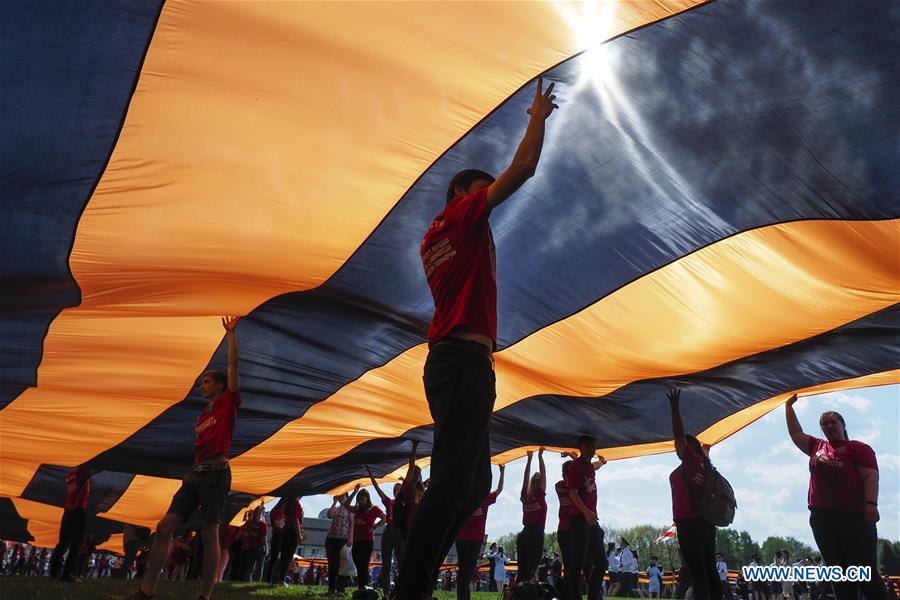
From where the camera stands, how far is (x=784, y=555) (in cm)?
1783

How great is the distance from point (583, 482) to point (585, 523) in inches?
15.5

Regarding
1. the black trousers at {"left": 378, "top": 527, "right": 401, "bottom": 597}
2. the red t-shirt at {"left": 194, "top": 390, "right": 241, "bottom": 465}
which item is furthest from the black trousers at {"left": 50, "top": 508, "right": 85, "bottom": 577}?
the red t-shirt at {"left": 194, "top": 390, "right": 241, "bottom": 465}

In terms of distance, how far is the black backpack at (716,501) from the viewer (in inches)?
219

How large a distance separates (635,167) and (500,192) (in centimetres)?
203

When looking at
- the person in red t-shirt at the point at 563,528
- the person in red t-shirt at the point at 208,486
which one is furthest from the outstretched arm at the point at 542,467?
the person in red t-shirt at the point at 208,486

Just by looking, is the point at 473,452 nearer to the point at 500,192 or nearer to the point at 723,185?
the point at 500,192

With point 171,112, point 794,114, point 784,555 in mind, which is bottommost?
point 784,555

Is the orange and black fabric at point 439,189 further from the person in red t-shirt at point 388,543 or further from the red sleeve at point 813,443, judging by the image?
the person in red t-shirt at point 388,543

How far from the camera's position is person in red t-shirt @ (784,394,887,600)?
4.62 m

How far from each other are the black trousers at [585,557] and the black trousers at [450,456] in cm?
450

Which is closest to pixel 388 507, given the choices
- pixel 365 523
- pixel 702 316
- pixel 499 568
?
pixel 365 523

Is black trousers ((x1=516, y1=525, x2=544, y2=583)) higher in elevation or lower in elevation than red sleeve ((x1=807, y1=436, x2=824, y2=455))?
lower

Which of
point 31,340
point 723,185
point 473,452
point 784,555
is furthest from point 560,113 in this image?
point 784,555

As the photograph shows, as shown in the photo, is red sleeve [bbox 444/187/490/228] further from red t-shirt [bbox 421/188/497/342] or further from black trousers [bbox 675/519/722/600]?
black trousers [bbox 675/519/722/600]
